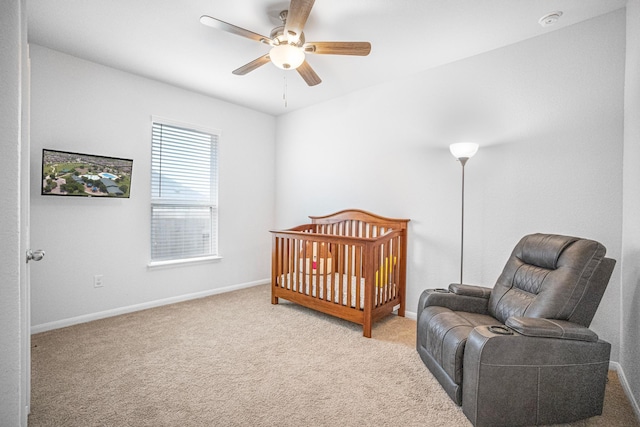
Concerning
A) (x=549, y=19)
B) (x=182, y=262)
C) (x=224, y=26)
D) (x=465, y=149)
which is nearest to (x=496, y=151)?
(x=465, y=149)

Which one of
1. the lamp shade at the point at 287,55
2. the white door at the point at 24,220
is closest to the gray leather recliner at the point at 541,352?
the lamp shade at the point at 287,55

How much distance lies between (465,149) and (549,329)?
155 centimetres

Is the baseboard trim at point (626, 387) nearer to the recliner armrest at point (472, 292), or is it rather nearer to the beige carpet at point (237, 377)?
the beige carpet at point (237, 377)

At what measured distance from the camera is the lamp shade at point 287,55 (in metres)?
2.12

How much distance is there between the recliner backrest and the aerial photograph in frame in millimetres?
3568

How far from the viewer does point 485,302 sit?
2.28 metres

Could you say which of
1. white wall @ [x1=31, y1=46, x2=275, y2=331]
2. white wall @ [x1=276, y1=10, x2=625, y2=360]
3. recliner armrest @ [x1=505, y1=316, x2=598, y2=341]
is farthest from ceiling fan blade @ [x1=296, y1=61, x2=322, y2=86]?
recliner armrest @ [x1=505, y1=316, x2=598, y2=341]

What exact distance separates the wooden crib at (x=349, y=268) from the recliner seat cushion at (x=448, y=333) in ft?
2.10

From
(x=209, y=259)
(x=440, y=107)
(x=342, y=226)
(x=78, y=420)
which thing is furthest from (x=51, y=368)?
(x=440, y=107)

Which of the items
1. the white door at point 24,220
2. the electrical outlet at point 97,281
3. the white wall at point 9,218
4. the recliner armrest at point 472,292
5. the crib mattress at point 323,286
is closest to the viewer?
the white wall at point 9,218

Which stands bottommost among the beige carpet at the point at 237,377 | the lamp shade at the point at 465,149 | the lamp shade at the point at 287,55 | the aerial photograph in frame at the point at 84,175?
the beige carpet at the point at 237,377

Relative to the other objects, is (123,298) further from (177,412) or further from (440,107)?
(440,107)

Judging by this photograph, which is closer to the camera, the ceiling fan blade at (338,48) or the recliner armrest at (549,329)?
the recliner armrest at (549,329)

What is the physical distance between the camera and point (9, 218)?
3.25 feet
